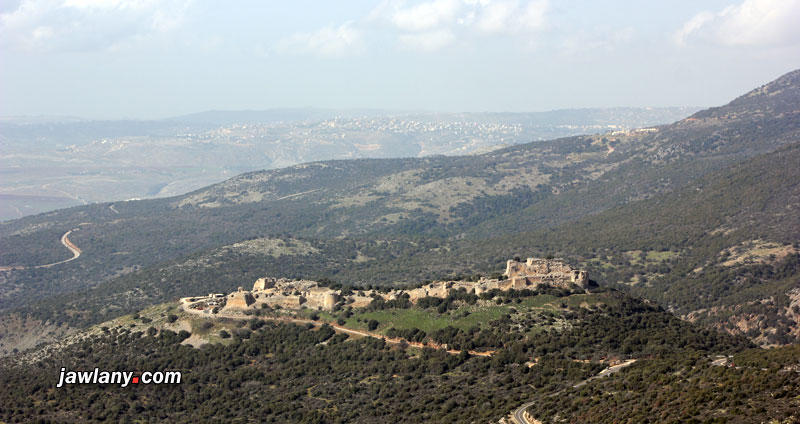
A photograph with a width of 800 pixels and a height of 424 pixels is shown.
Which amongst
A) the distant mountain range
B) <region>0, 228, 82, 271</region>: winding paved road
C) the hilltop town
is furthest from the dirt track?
<region>0, 228, 82, 271</region>: winding paved road

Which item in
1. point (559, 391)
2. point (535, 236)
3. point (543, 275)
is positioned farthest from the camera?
point (535, 236)

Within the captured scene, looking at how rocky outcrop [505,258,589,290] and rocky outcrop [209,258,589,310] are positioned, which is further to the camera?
rocky outcrop [209,258,589,310]

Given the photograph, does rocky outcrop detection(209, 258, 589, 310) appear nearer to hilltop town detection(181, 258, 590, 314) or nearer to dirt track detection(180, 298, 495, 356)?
hilltop town detection(181, 258, 590, 314)

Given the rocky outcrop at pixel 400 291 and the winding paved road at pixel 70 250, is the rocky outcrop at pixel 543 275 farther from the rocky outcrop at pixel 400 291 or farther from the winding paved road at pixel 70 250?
the winding paved road at pixel 70 250

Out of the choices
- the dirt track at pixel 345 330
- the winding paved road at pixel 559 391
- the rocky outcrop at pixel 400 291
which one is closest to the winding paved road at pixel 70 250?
the dirt track at pixel 345 330

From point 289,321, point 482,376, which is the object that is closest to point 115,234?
point 289,321

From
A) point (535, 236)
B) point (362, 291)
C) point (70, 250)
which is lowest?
point (70, 250)

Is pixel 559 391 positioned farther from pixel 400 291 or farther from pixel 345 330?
pixel 400 291

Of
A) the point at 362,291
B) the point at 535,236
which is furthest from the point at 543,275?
the point at 535,236

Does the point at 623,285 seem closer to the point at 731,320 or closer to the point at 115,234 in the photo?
the point at 731,320

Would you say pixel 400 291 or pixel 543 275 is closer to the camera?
pixel 543 275
